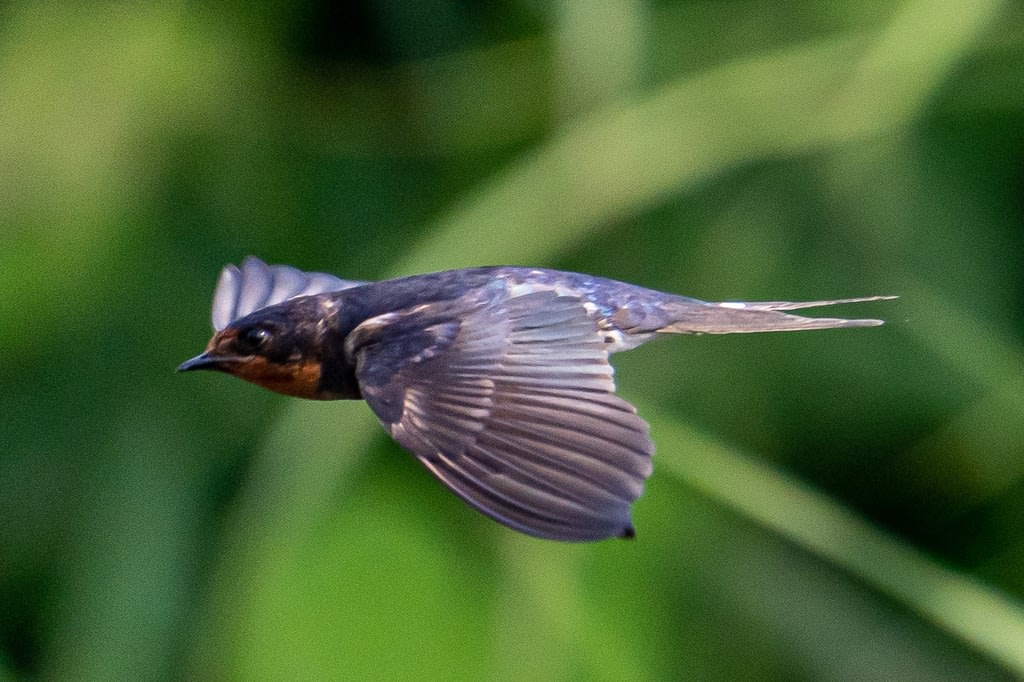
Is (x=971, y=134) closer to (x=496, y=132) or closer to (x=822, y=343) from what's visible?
(x=822, y=343)

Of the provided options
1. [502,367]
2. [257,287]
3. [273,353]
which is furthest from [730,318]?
[257,287]

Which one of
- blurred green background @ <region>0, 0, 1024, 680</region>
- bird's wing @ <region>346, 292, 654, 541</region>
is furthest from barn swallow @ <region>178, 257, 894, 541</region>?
blurred green background @ <region>0, 0, 1024, 680</region>

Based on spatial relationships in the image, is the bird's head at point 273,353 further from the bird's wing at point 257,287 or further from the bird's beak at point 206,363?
the bird's wing at point 257,287

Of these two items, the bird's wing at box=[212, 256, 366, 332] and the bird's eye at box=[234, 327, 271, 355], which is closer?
the bird's eye at box=[234, 327, 271, 355]

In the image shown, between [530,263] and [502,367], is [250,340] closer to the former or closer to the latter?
[502,367]

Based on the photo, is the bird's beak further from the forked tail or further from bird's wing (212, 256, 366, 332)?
the forked tail

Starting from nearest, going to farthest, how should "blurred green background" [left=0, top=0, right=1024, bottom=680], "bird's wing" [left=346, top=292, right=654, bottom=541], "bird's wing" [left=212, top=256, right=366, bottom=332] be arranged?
"bird's wing" [left=346, top=292, right=654, bottom=541], "bird's wing" [left=212, top=256, right=366, bottom=332], "blurred green background" [left=0, top=0, right=1024, bottom=680]

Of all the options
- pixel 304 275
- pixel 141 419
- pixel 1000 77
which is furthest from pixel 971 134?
pixel 141 419
